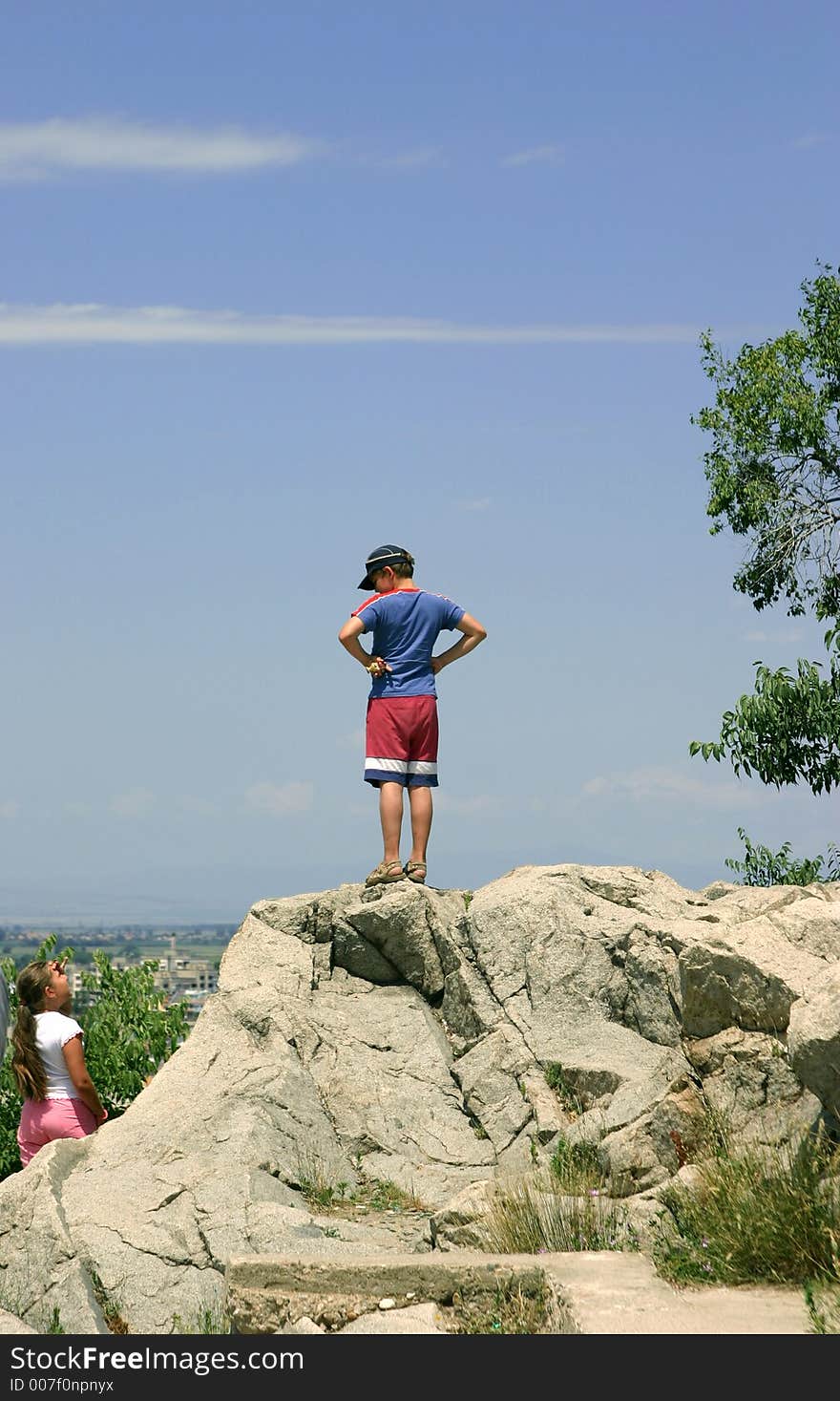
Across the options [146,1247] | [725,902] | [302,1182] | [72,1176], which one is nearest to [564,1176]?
[302,1182]


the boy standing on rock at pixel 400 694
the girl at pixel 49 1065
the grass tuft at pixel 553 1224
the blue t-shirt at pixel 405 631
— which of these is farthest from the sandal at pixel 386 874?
the grass tuft at pixel 553 1224

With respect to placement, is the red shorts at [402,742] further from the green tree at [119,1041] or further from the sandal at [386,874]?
the green tree at [119,1041]

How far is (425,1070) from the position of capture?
410 inches

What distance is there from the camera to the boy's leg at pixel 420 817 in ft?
37.1

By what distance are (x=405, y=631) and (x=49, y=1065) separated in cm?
404

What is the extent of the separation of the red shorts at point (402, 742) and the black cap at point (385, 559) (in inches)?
39.0

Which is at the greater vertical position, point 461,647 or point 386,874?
point 461,647

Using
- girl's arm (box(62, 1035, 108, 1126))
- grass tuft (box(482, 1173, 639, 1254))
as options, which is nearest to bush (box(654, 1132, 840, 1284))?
grass tuft (box(482, 1173, 639, 1254))

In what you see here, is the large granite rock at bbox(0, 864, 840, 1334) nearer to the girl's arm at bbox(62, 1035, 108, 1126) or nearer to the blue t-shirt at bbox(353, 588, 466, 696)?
the girl's arm at bbox(62, 1035, 108, 1126)

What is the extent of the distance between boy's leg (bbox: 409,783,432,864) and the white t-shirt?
3.00 m

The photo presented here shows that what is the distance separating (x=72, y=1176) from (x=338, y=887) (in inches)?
129

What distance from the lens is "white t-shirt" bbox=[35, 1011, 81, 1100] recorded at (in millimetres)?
9445

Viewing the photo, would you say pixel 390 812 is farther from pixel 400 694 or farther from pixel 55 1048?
pixel 55 1048

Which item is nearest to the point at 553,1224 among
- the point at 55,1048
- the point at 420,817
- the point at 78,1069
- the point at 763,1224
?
the point at 763,1224
